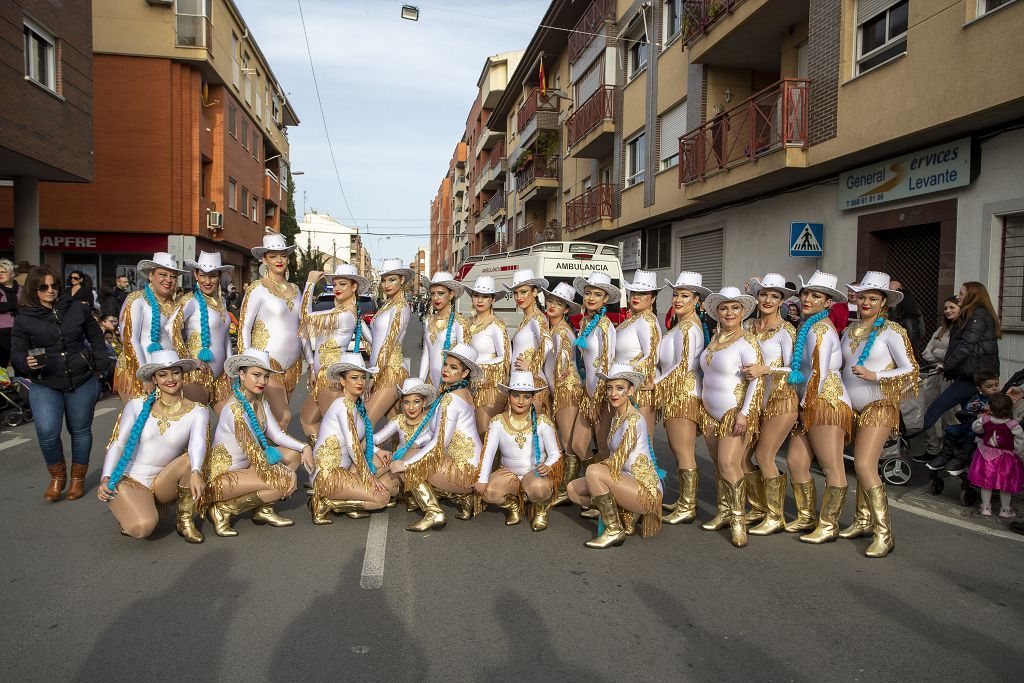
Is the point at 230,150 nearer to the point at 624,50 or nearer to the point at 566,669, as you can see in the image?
the point at 624,50

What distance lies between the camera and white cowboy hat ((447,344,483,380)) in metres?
5.88

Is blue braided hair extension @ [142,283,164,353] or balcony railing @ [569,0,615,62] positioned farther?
balcony railing @ [569,0,615,62]

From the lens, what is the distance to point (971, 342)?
6.80m

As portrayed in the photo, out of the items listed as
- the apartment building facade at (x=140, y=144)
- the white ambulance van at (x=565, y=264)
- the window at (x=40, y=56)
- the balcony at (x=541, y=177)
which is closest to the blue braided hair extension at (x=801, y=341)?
the white ambulance van at (x=565, y=264)

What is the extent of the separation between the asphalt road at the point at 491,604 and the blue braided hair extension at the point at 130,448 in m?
0.46

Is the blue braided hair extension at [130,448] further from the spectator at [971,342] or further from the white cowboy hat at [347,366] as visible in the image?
the spectator at [971,342]

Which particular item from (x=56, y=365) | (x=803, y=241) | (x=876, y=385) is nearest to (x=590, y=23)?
(x=803, y=241)

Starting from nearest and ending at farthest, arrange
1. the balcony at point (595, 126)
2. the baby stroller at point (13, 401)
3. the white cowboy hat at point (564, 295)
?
the white cowboy hat at point (564, 295) < the baby stroller at point (13, 401) < the balcony at point (595, 126)

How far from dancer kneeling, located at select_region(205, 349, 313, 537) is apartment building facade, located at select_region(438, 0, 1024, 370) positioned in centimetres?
872

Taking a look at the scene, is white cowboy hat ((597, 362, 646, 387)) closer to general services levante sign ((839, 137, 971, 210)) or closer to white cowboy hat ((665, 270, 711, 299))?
white cowboy hat ((665, 270, 711, 299))

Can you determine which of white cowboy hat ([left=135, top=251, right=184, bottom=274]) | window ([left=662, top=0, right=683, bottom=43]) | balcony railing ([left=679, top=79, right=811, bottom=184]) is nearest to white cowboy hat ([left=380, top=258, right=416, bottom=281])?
white cowboy hat ([left=135, top=251, right=184, bottom=274])

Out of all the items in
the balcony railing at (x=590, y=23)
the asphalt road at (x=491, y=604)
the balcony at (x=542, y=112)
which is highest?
the balcony railing at (x=590, y=23)

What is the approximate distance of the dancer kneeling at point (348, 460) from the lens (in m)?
5.41

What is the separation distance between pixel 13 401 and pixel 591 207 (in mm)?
18013
